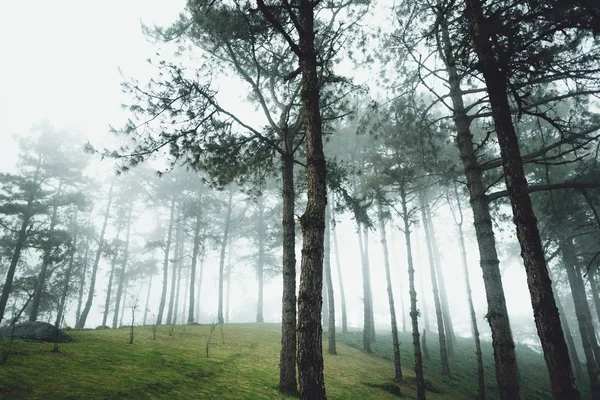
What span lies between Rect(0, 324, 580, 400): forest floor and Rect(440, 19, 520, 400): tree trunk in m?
3.40

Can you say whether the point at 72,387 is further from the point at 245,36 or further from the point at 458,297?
the point at 458,297

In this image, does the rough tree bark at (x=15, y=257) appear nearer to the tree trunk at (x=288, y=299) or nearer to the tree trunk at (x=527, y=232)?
the tree trunk at (x=288, y=299)

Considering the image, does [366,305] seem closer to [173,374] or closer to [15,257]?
[173,374]

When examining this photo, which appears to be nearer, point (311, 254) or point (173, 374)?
point (311, 254)

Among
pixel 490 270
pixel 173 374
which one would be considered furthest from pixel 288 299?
pixel 490 270

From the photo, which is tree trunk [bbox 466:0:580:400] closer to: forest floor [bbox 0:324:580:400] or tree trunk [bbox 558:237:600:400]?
forest floor [bbox 0:324:580:400]

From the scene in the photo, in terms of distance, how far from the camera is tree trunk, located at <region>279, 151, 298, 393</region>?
6.61 metres

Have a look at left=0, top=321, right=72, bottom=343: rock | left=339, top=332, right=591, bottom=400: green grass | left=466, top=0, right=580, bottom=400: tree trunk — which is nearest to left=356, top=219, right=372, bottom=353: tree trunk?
left=339, top=332, right=591, bottom=400: green grass

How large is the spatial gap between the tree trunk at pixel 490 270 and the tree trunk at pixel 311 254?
9.90 ft

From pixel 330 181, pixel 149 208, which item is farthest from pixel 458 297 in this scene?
pixel 330 181

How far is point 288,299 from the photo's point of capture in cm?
689

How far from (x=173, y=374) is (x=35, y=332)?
3607mm

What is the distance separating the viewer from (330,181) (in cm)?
934

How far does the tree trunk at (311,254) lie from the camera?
3779mm
